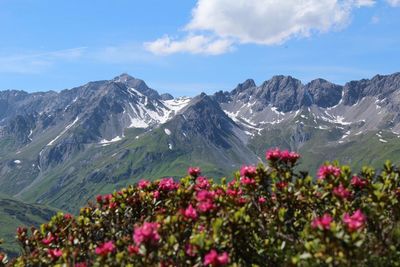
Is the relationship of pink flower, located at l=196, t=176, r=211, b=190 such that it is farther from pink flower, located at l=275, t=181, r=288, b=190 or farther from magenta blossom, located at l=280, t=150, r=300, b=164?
magenta blossom, located at l=280, t=150, r=300, b=164

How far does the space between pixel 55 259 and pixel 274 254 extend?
15.3 feet

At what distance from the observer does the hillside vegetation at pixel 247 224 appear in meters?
8.02

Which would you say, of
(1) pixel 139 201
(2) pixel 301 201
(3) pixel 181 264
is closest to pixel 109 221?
(1) pixel 139 201

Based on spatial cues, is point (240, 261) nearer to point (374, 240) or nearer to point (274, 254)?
point (274, 254)

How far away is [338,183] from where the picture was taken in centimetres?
1009

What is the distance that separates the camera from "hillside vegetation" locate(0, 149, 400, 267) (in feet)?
26.3

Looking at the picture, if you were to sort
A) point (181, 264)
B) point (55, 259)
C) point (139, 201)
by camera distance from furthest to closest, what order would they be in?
1. point (139, 201)
2. point (55, 259)
3. point (181, 264)

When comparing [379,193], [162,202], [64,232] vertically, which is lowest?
[64,232]

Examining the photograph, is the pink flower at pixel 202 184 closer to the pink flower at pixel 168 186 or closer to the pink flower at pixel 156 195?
the pink flower at pixel 168 186

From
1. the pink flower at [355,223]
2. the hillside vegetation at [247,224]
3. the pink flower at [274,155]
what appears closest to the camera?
the pink flower at [355,223]

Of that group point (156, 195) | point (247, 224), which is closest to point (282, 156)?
point (247, 224)

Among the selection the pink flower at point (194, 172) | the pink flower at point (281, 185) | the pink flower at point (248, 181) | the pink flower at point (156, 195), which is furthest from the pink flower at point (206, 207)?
the pink flower at point (194, 172)

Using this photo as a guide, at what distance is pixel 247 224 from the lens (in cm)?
937

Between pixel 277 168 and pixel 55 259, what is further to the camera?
pixel 277 168
